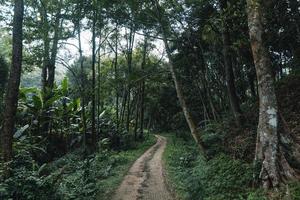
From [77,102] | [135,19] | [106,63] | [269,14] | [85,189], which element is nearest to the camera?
[85,189]

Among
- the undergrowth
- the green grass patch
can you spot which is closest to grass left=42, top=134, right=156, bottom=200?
the undergrowth

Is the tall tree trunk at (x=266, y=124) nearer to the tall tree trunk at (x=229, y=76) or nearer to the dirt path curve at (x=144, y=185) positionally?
the dirt path curve at (x=144, y=185)

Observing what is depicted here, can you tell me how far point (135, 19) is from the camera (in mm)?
17625

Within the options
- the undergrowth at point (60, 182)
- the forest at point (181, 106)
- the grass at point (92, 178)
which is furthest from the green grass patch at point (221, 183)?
the undergrowth at point (60, 182)

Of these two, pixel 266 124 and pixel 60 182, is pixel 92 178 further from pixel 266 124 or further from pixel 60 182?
pixel 266 124

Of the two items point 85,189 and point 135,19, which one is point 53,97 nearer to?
point 135,19

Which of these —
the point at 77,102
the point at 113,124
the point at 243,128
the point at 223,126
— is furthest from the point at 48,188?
the point at 113,124

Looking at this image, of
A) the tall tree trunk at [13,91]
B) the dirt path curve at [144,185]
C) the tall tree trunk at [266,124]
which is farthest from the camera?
the dirt path curve at [144,185]

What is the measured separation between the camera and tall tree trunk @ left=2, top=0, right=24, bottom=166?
26.8 feet

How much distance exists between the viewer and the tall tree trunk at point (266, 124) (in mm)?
7445

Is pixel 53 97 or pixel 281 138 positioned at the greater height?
pixel 53 97

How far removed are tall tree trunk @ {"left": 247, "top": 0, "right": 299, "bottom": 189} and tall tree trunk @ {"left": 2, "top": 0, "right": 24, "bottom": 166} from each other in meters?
6.00

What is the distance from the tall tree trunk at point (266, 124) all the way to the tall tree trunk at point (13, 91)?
6.00m

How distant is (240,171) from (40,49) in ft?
26.5
